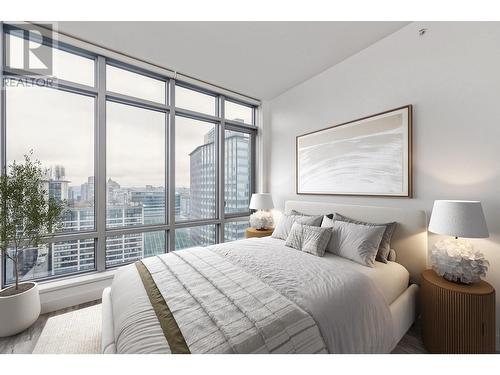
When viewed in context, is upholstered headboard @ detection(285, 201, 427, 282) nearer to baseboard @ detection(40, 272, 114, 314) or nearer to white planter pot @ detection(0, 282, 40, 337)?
baseboard @ detection(40, 272, 114, 314)

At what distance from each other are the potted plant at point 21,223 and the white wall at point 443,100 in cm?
319

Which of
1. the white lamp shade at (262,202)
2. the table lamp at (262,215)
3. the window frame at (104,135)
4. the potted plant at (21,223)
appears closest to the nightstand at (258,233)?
the table lamp at (262,215)

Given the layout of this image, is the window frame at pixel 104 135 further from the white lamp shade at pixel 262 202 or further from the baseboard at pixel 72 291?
the white lamp shade at pixel 262 202

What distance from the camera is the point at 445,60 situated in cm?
183

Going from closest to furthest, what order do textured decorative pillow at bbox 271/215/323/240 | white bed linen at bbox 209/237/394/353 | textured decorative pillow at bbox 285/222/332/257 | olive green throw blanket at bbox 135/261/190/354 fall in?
olive green throw blanket at bbox 135/261/190/354
white bed linen at bbox 209/237/394/353
textured decorative pillow at bbox 285/222/332/257
textured decorative pillow at bbox 271/215/323/240

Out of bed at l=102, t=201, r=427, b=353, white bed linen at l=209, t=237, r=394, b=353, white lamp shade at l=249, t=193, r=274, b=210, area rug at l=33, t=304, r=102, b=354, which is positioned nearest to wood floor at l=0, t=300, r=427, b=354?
area rug at l=33, t=304, r=102, b=354

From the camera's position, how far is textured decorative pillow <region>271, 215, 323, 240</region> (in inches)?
96.8

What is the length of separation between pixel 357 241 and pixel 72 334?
2691 millimetres

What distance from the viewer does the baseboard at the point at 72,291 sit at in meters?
2.19

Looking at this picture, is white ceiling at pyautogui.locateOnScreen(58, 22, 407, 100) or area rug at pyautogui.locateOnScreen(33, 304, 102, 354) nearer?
area rug at pyautogui.locateOnScreen(33, 304, 102, 354)

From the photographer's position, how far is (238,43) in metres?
2.31

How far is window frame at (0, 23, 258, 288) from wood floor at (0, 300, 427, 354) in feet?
2.23
